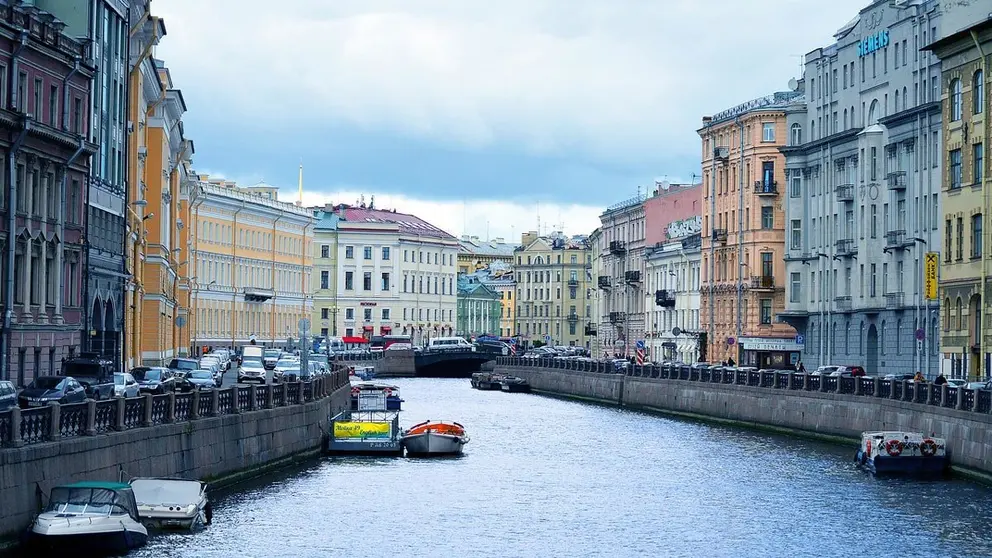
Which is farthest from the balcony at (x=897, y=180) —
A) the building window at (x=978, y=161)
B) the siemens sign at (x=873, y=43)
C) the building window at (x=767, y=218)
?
the building window at (x=767, y=218)

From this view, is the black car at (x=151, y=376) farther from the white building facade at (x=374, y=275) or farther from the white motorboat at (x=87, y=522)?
the white building facade at (x=374, y=275)

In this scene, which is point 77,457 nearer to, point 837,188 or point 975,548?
point 975,548

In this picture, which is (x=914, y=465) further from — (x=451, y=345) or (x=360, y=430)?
(x=451, y=345)

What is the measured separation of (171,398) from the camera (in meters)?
40.9

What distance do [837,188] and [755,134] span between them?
19650 mm

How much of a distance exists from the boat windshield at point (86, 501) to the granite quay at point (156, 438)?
0.91 feet

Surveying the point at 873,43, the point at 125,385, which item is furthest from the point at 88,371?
the point at 873,43

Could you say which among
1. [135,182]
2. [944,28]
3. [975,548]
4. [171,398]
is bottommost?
[975,548]

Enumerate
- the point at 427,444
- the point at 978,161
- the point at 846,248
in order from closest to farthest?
1. the point at 427,444
2. the point at 978,161
3. the point at 846,248

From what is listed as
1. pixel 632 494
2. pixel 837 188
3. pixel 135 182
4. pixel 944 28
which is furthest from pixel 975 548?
pixel 837 188

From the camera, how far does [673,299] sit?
134 m

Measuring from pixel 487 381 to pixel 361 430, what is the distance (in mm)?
65381

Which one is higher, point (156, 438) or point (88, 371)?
point (88, 371)

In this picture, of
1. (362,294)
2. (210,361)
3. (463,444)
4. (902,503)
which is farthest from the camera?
(362,294)
